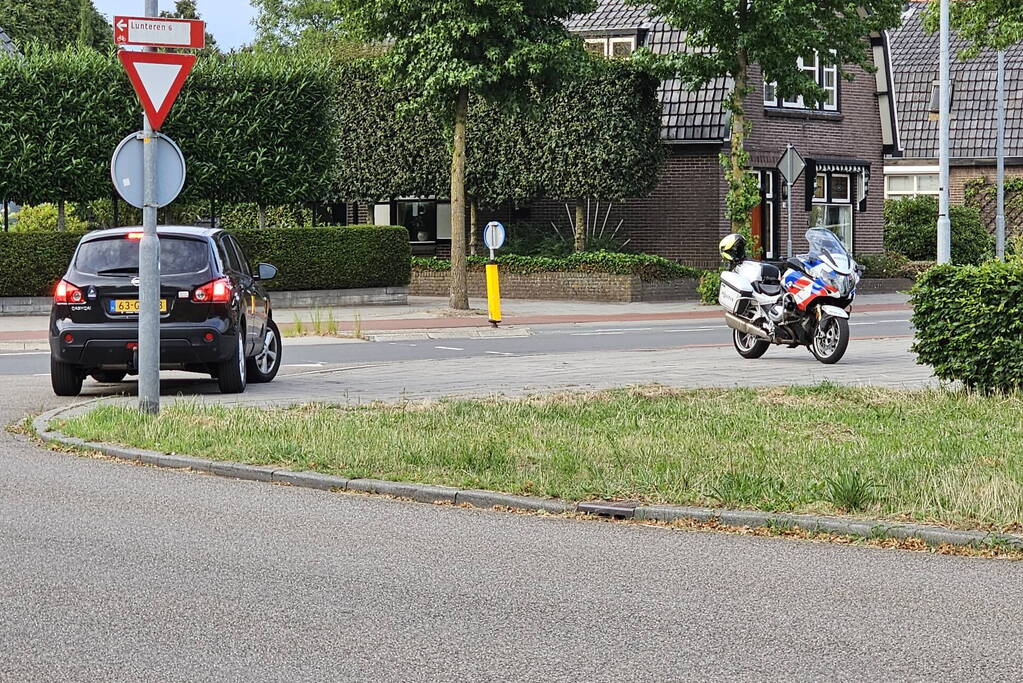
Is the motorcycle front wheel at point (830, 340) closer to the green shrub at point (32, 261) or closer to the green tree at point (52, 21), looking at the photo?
the green shrub at point (32, 261)

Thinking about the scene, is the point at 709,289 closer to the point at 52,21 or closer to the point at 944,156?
the point at 944,156

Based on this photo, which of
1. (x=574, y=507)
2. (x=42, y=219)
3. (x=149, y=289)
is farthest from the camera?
(x=42, y=219)

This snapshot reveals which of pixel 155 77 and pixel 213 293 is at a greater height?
pixel 155 77

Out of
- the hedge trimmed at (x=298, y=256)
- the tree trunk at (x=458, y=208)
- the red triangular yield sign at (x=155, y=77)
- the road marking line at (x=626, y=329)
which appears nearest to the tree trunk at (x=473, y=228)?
the hedge trimmed at (x=298, y=256)

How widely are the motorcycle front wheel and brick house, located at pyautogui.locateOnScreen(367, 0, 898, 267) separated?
19.6m

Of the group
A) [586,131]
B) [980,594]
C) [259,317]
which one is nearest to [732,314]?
[259,317]

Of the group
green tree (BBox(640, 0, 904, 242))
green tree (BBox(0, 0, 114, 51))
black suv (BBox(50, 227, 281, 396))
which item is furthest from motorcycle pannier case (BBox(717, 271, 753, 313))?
green tree (BBox(0, 0, 114, 51))

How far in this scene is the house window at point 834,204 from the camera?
Answer: 42438mm

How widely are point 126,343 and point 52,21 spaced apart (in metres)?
45.4

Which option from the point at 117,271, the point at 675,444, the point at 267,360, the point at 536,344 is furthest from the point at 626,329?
the point at 675,444

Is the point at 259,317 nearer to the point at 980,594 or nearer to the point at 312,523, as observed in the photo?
the point at 312,523

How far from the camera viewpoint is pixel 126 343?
49.1ft

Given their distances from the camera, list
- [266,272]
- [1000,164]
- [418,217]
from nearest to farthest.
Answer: [266,272], [418,217], [1000,164]

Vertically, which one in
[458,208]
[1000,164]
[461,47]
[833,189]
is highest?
[461,47]
